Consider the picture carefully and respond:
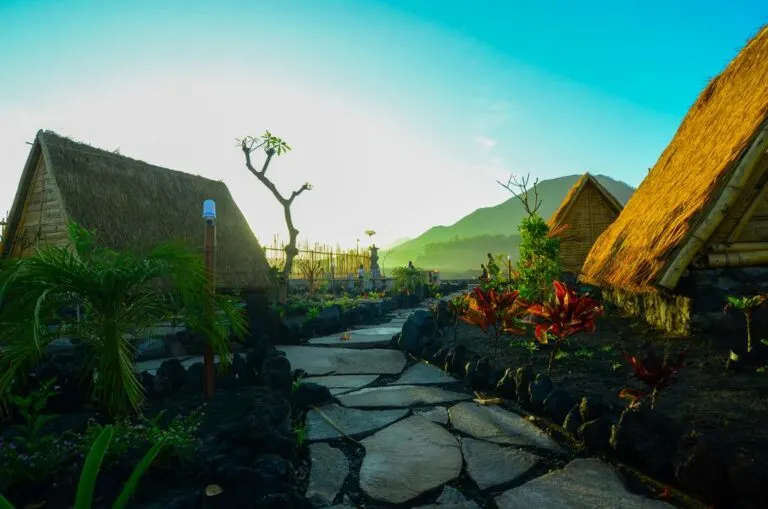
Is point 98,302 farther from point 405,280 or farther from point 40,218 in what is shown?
point 405,280

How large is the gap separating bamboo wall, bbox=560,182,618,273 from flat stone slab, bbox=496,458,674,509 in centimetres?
1074

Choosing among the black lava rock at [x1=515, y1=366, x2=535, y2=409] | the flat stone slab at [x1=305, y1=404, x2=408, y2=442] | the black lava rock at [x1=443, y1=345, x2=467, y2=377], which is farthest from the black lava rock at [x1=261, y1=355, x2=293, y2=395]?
the black lava rock at [x1=515, y1=366, x2=535, y2=409]

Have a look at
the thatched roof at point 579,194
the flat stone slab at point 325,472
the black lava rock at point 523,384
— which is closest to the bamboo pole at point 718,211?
the black lava rock at point 523,384

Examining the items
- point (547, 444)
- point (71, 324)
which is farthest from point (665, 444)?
point (71, 324)

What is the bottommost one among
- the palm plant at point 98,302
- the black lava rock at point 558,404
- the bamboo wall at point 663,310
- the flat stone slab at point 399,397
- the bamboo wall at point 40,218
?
the flat stone slab at point 399,397


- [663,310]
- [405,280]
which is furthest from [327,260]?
[663,310]

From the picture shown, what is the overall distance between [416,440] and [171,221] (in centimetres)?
812

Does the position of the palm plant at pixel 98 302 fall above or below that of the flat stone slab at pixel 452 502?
above

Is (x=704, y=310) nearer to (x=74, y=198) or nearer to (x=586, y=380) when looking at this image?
(x=586, y=380)

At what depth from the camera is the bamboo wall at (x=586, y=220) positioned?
12477 millimetres

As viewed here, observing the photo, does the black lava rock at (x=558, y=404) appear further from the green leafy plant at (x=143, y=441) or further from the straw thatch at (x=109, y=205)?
the straw thatch at (x=109, y=205)

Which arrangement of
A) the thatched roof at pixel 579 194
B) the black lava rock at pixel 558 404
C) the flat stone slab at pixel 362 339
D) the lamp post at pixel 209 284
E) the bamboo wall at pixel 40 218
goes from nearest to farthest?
1. the black lava rock at pixel 558 404
2. the lamp post at pixel 209 284
3. the flat stone slab at pixel 362 339
4. the bamboo wall at pixel 40 218
5. the thatched roof at pixel 579 194

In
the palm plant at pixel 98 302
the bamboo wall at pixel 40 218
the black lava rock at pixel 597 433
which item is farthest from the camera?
the bamboo wall at pixel 40 218

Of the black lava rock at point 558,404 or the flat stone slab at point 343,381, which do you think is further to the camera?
the flat stone slab at point 343,381
